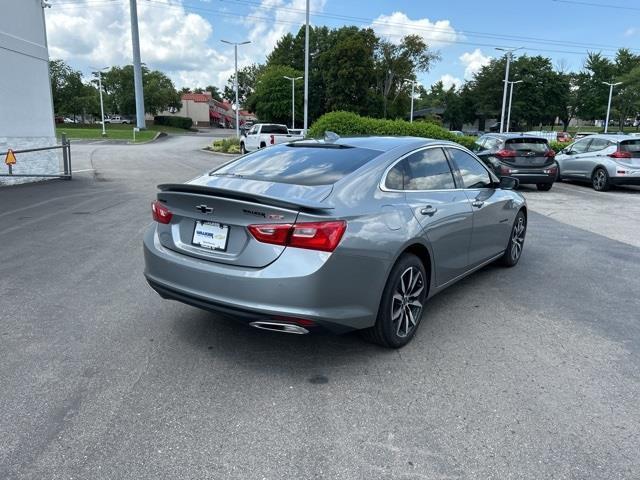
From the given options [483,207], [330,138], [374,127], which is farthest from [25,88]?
[483,207]

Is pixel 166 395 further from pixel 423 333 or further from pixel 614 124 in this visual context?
pixel 614 124

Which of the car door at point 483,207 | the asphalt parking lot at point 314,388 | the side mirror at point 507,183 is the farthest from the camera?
the side mirror at point 507,183

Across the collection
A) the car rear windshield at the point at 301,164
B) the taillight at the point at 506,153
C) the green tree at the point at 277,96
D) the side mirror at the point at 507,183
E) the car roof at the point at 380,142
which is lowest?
the taillight at the point at 506,153

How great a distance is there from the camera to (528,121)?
78.9m

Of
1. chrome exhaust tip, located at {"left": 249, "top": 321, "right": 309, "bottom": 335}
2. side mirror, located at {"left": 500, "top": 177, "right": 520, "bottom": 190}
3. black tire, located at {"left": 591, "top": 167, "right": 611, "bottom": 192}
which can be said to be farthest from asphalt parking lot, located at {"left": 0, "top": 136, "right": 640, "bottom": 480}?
black tire, located at {"left": 591, "top": 167, "right": 611, "bottom": 192}

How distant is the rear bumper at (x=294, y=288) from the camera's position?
10.6 feet

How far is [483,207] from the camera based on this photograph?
514 cm

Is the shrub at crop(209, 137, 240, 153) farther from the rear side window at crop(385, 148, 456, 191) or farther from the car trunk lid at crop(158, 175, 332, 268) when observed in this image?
the car trunk lid at crop(158, 175, 332, 268)

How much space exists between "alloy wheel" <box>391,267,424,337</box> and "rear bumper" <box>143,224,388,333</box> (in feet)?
0.96

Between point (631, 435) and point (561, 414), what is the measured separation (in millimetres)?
361

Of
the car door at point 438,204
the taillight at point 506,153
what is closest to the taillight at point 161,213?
→ the car door at point 438,204

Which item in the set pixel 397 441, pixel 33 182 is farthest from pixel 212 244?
pixel 33 182

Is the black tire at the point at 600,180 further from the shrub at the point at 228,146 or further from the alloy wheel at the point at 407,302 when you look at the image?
the shrub at the point at 228,146

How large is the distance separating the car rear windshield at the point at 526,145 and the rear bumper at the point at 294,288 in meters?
11.6
